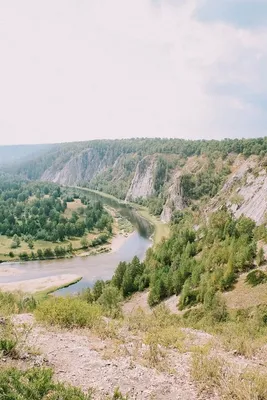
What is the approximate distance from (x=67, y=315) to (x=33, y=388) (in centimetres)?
→ 586

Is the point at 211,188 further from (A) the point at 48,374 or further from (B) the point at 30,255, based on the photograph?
(A) the point at 48,374

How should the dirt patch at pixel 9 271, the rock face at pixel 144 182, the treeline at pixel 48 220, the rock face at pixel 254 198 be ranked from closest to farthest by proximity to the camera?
the rock face at pixel 254 198, the dirt patch at pixel 9 271, the treeline at pixel 48 220, the rock face at pixel 144 182

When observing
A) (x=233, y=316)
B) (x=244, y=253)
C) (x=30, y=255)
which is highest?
(x=244, y=253)

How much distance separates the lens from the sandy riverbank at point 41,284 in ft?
217

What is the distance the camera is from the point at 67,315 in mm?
14102

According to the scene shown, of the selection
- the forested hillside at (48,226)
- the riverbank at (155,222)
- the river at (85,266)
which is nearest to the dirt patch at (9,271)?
the river at (85,266)

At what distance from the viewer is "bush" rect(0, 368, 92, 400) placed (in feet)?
26.5

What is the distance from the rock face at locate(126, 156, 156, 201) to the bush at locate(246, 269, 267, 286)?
5309 inches

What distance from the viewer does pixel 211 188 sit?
5128 inches

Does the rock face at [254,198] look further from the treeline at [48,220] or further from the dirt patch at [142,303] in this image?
the treeline at [48,220]

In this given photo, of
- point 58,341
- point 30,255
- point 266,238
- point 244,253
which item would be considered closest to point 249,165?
point 266,238

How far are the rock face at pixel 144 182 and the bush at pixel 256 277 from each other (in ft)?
442

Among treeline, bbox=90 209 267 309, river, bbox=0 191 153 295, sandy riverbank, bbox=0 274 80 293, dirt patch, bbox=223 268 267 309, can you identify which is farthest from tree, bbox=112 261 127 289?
dirt patch, bbox=223 268 267 309

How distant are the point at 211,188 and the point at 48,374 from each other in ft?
412
